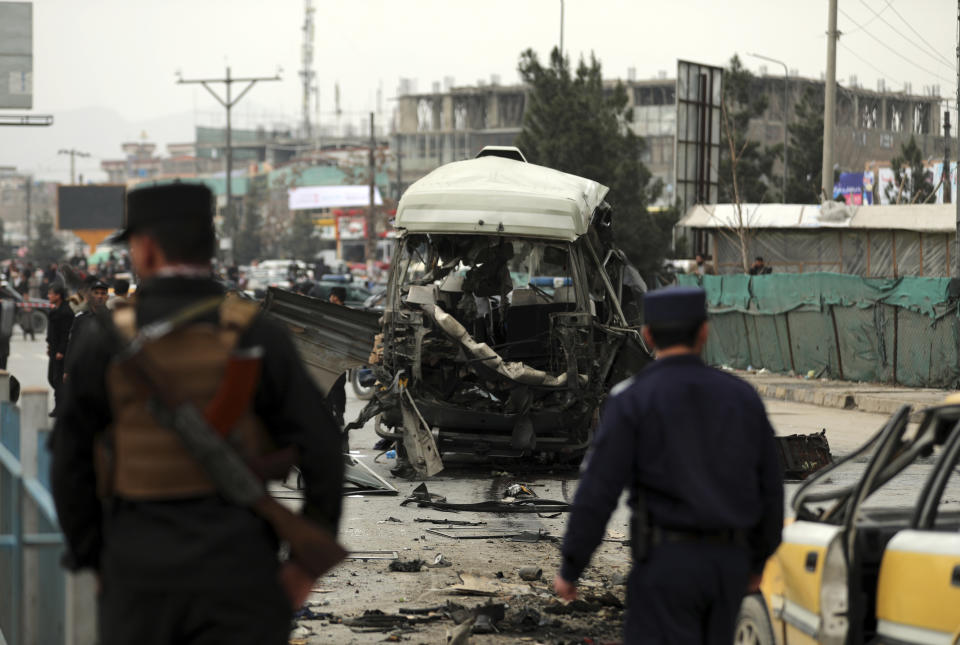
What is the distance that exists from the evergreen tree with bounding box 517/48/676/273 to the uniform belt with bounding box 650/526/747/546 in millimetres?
31994

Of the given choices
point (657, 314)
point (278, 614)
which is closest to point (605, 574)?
point (657, 314)

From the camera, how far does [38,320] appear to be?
128 feet

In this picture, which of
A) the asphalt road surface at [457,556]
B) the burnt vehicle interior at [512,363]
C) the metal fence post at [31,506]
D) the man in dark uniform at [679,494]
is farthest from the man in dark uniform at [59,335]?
the man in dark uniform at [679,494]

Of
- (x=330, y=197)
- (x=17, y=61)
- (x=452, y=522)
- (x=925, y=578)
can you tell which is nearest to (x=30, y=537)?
(x=925, y=578)

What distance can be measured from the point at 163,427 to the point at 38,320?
37.3m

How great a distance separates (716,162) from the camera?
135ft

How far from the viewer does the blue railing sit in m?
5.02

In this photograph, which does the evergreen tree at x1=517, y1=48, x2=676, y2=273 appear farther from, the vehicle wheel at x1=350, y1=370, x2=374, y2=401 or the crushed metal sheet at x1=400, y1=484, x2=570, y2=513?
the crushed metal sheet at x1=400, y1=484, x2=570, y2=513

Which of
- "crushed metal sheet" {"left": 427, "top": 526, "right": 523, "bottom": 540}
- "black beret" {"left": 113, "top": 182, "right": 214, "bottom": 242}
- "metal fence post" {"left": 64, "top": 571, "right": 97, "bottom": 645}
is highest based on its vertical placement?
"black beret" {"left": 113, "top": 182, "right": 214, "bottom": 242}

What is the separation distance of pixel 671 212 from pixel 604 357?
27185mm

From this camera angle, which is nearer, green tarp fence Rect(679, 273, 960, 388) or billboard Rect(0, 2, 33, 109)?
green tarp fence Rect(679, 273, 960, 388)

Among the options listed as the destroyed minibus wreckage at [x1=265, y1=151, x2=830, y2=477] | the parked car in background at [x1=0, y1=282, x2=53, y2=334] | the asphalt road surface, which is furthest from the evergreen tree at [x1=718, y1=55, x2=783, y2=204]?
the destroyed minibus wreckage at [x1=265, y1=151, x2=830, y2=477]

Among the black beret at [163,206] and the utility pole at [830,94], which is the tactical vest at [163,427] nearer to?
the black beret at [163,206]

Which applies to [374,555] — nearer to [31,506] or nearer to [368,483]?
[368,483]
